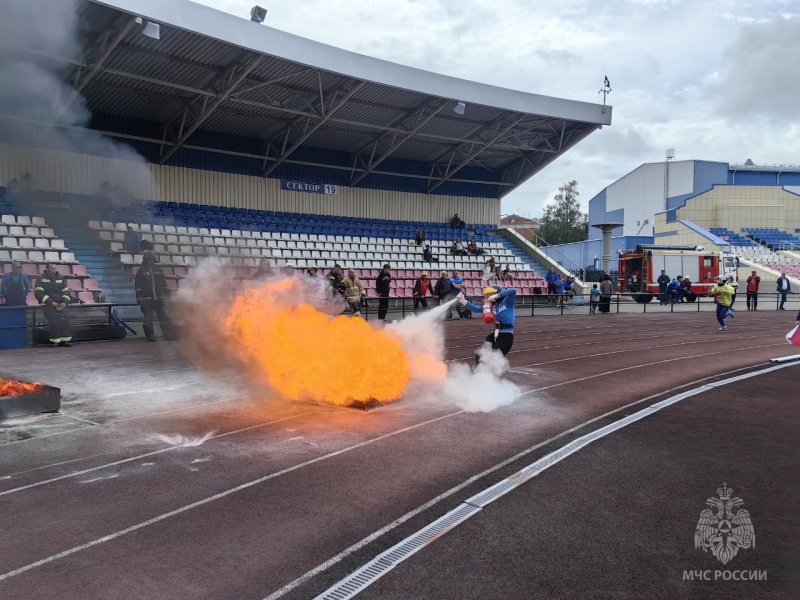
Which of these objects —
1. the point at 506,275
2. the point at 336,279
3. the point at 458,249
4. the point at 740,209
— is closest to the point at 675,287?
the point at 506,275

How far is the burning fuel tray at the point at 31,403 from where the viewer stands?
7.58 m

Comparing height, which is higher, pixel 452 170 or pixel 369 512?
pixel 452 170

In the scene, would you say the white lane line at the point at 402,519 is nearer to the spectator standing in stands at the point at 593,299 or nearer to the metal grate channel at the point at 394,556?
the metal grate channel at the point at 394,556

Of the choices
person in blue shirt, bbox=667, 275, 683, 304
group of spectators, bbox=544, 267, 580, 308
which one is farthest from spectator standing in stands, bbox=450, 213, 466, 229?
person in blue shirt, bbox=667, 275, 683, 304

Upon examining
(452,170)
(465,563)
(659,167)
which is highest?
(659,167)

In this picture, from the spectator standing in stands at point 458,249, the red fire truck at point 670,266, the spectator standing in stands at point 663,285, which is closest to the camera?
the spectator standing in stands at point 458,249

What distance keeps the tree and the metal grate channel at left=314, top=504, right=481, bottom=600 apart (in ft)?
242

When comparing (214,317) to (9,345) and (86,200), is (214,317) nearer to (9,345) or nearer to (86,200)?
(9,345)

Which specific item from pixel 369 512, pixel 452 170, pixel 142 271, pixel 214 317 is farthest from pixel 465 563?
pixel 452 170

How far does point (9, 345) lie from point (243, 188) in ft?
→ 51.8

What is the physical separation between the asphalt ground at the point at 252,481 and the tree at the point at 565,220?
6708cm

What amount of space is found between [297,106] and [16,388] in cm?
1944

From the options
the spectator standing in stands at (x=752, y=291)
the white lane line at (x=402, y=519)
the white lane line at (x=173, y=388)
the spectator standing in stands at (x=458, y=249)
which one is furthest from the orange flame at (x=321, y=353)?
the spectator standing in stands at (x=752, y=291)

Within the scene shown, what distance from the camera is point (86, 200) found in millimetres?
21797
